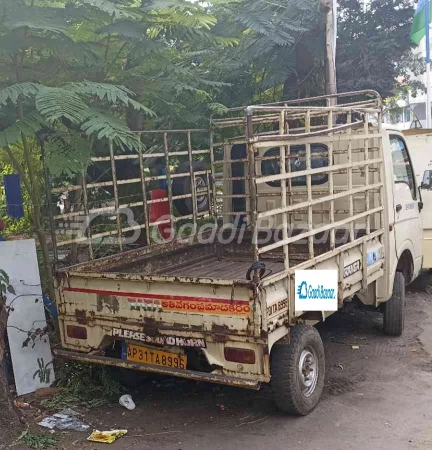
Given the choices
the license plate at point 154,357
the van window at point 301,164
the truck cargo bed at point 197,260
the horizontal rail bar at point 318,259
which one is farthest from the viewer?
the van window at point 301,164

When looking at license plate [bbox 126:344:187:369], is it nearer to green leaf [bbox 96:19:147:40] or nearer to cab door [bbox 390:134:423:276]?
green leaf [bbox 96:19:147:40]

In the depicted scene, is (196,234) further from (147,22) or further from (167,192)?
(147,22)

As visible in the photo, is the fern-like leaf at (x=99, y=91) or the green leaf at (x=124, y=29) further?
the green leaf at (x=124, y=29)

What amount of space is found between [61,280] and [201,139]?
310 cm

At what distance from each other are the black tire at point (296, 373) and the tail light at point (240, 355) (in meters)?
0.35

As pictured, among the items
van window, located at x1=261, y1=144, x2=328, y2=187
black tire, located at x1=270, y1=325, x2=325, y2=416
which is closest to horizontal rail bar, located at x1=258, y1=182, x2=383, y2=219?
van window, located at x1=261, y1=144, x2=328, y2=187

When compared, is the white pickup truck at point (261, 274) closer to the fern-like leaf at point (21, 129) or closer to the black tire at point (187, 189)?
the black tire at point (187, 189)

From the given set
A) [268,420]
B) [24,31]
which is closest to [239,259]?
[268,420]

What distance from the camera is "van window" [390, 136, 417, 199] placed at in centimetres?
566

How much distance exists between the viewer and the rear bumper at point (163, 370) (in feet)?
11.4

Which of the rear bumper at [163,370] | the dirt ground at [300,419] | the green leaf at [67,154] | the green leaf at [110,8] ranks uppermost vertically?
the green leaf at [110,8]

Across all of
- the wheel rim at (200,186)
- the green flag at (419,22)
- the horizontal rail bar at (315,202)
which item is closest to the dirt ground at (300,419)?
the horizontal rail bar at (315,202)

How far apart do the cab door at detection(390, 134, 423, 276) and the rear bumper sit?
9.25 ft

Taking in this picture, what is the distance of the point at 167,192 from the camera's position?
19.6 ft
